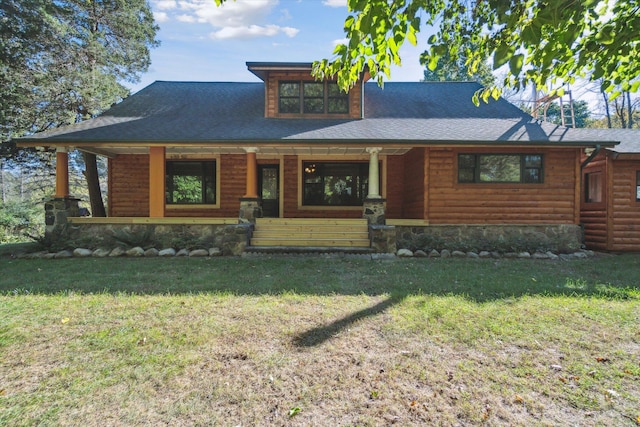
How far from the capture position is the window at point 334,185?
38.7 feet

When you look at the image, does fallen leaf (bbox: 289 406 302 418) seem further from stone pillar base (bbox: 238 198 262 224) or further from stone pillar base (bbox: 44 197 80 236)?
stone pillar base (bbox: 44 197 80 236)

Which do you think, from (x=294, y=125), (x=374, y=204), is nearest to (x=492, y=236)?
(x=374, y=204)

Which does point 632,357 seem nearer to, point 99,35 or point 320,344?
point 320,344

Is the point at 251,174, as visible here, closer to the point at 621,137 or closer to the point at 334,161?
the point at 334,161

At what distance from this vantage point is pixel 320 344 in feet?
10.2

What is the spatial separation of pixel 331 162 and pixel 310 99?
2274 millimetres

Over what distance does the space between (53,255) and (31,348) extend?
6.30 metres

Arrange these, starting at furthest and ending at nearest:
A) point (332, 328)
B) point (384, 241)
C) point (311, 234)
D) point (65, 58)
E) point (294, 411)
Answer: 1. point (65, 58)
2. point (311, 234)
3. point (384, 241)
4. point (332, 328)
5. point (294, 411)

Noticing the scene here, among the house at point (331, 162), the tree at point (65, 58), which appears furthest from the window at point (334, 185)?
the tree at point (65, 58)

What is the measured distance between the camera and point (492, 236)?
30.3ft

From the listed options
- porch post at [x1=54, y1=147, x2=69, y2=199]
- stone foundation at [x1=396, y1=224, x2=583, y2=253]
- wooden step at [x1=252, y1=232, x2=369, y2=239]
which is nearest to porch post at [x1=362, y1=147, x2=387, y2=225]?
wooden step at [x1=252, y1=232, x2=369, y2=239]

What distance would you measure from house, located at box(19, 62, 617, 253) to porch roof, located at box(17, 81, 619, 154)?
0.14 ft

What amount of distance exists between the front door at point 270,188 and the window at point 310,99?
2210 mm

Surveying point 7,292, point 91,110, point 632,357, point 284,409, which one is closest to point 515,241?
point 632,357
